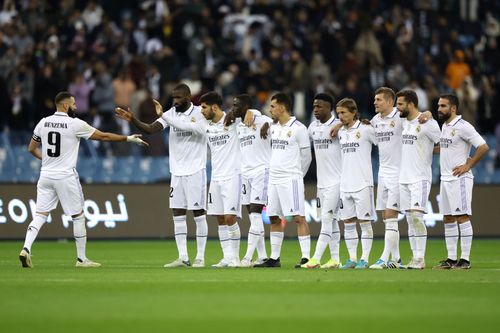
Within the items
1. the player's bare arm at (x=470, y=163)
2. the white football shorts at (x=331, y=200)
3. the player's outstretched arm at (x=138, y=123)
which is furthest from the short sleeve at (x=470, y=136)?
the player's outstretched arm at (x=138, y=123)

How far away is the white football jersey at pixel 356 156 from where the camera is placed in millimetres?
17922

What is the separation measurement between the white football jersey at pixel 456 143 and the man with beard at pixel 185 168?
3.82 metres

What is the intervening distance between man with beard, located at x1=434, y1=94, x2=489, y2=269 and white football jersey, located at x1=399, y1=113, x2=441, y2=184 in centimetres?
33

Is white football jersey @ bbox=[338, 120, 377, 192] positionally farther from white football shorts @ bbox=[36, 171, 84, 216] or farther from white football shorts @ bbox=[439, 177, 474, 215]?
→ white football shorts @ bbox=[36, 171, 84, 216]

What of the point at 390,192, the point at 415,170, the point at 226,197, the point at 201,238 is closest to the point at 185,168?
the point at 226,197

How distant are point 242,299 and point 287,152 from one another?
567 cm

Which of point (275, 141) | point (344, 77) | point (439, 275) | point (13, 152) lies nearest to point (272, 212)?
point (275, 141)

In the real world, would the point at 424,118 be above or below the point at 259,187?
above

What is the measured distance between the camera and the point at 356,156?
Answer: 17984 mm

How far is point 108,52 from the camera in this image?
102 feet

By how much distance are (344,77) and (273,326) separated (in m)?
21.0

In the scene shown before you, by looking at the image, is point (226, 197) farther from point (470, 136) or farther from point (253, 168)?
point (470, 136)

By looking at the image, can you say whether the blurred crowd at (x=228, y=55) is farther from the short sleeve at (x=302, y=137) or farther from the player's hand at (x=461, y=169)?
the player's hand at (x=461, y=169)

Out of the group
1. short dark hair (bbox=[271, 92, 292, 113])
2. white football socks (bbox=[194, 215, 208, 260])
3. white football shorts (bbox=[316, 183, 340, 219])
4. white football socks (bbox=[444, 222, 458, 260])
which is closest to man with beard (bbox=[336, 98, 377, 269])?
white football shorts (bbox=[316, 183, 340, 219])
